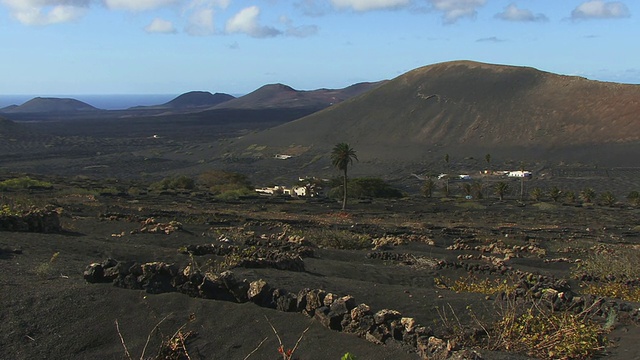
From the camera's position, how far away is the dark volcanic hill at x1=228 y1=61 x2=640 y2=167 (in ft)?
316

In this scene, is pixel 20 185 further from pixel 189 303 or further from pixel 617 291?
pixel 617 291

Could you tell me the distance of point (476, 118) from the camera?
354 ft

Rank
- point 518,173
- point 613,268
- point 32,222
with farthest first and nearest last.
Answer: point 518,173 < point 32,222 < point 613,268

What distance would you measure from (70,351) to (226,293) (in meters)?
2.18

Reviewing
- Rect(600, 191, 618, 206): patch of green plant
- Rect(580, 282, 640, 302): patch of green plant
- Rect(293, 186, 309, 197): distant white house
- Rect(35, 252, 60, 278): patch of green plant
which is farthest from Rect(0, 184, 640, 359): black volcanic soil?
Rect(293, 186, 309, 197): distant white house

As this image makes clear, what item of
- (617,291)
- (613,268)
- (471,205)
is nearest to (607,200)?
(471,205)

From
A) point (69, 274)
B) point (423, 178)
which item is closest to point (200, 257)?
point (69, 274)


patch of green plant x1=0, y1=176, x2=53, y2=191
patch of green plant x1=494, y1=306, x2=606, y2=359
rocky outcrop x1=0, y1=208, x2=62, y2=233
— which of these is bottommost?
patch of green plant x1=0, y1=176, x2=53, y2=191

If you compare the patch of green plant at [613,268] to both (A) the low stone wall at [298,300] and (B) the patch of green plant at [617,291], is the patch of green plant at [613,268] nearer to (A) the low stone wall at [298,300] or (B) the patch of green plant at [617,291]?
(B) the patch of green plant at [617,291]

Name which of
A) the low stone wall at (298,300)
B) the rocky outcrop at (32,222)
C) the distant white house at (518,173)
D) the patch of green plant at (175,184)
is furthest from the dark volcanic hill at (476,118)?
the low stone wall at (298,300)

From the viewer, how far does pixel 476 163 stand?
294ft

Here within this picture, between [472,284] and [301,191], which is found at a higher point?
[472,284]

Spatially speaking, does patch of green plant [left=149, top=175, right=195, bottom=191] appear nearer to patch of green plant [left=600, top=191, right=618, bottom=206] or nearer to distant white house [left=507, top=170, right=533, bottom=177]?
patch of green plant [left=600, top=191, right=618, bottom=206]

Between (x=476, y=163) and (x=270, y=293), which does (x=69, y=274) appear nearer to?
(x=270, y=293)
